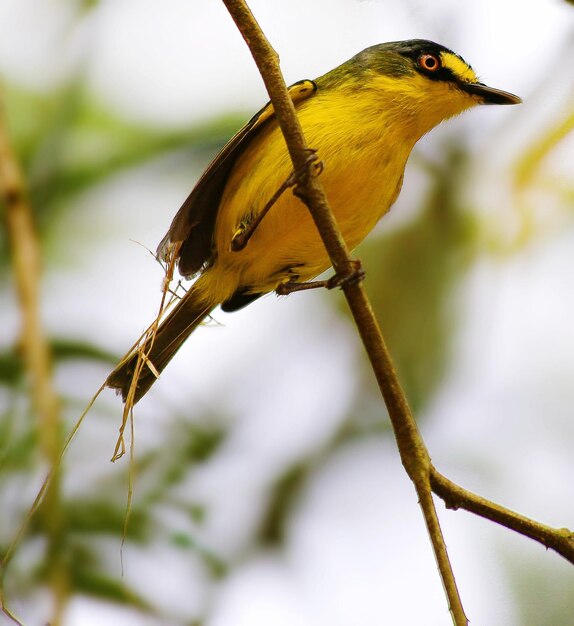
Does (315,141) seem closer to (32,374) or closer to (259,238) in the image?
(259,238)

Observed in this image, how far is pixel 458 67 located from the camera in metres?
3.52

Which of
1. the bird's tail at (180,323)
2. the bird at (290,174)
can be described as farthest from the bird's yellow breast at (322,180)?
the bird's tail at (180,323)

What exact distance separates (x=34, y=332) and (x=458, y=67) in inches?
76.1

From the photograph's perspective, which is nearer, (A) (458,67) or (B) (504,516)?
(B) (504,516)

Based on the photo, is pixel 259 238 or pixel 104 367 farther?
pixel 104 367

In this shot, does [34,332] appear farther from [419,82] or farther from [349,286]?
[349,286]

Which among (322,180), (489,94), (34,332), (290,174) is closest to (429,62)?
(489,94)

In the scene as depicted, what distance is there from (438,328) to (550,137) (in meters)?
1.12

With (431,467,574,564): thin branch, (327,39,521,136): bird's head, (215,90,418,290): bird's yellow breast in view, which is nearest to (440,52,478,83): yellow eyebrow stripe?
(327,39,521,136): bird's head

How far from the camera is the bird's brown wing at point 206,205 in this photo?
3195 millimetres

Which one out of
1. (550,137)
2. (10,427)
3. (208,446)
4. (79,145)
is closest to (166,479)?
(208,446)

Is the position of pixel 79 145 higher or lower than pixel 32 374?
higher

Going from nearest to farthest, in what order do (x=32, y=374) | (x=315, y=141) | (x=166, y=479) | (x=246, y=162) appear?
(x=315, y=141)
(x=246, y=162)
(x=32, y=374)
(x=166, y=479)

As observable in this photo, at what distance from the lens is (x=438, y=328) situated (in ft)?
16.1
